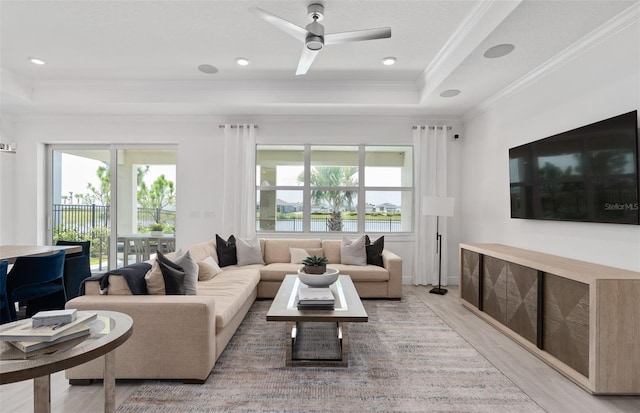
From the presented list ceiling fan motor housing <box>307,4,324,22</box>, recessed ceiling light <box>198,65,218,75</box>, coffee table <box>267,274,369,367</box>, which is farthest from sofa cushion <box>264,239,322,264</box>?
ceiling fan motor housing <box>307,4,324,22</box>

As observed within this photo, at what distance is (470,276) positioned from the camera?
12.4 feet

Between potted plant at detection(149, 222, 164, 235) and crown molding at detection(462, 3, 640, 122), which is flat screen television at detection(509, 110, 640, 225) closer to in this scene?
crown molding at detection(462, 3, 640, 122)

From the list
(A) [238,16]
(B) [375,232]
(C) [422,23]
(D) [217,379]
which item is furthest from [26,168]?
(C) [422,23]

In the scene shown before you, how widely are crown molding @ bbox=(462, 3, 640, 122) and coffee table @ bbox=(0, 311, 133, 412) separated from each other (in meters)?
3.82

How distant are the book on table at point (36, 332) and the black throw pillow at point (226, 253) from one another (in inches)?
118

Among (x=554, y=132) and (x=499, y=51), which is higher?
(x=499, y=51)

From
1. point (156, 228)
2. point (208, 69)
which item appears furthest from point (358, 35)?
point (156, 228)

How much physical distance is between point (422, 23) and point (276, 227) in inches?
141

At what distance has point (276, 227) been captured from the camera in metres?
5.33

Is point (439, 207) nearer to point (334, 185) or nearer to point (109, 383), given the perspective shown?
point (334, 185)

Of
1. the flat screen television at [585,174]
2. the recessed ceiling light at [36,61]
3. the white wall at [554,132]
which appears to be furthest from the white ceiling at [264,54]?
the flat screen television at [585,174]

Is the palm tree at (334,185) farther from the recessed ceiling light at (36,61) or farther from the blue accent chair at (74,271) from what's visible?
the recessed ceiling light at (36,61)

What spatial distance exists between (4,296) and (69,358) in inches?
92.4

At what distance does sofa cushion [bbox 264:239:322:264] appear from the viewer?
468cm
